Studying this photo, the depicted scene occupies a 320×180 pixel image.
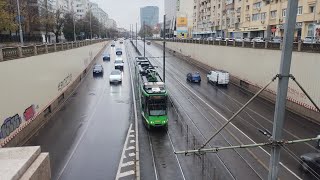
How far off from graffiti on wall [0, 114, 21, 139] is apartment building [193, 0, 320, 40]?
41664mm

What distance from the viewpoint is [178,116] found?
3388 cm

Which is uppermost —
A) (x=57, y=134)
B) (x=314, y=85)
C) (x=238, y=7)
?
(x=238, y=7)

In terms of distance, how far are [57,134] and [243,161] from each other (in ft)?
53.2

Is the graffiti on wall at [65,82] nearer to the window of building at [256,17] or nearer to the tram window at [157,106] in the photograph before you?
the tram window at [157,106]

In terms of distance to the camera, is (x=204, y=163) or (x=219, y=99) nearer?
(x=204, y=163)

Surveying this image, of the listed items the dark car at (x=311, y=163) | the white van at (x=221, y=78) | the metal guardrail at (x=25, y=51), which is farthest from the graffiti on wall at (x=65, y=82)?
the dark car at (x=311, y=163)

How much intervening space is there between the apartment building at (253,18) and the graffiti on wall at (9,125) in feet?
137

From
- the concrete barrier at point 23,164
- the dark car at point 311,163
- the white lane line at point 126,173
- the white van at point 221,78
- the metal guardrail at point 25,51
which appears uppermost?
the metal guardrail at point 25,51

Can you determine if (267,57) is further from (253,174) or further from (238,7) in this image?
(238,7)

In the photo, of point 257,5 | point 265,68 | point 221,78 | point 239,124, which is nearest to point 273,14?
point 257,5

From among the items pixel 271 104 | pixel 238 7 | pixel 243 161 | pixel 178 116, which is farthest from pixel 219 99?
pixel 238 7

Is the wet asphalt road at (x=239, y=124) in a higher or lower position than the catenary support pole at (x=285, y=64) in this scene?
lower

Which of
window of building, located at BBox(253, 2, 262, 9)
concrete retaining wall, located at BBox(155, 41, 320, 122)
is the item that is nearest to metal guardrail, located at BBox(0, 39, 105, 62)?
concrete retaining wall, located at BBox(155, 41, 320, 122)

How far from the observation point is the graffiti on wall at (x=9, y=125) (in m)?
21.5
